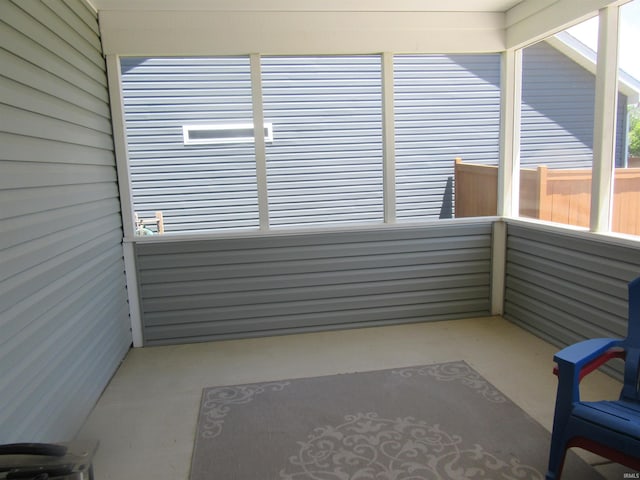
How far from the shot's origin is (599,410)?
1.76 metres

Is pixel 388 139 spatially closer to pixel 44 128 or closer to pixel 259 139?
pixel 259 139

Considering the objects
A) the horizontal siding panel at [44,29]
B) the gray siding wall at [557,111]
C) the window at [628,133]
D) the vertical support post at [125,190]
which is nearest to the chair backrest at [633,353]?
the window at [628,133]

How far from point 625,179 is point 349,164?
254 cm

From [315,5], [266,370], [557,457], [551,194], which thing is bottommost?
[266,370]

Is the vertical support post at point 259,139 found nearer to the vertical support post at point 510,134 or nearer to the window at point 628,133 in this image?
the vertical support post at point 510,134

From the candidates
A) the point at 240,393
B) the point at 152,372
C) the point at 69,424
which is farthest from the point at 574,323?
the point at 69,424

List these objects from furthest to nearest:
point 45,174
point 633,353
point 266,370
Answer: point 266,370, point 45,174, point 633,353

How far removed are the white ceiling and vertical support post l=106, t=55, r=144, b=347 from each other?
40 cm

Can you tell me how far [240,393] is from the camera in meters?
2.79

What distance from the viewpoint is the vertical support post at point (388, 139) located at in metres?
3.61

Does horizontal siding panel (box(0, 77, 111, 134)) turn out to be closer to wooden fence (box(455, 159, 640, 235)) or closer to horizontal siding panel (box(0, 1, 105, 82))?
horizontal siding panel (box(0, 1, 105, 82))

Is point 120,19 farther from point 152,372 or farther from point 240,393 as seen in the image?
point 240,393

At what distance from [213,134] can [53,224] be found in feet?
6.78

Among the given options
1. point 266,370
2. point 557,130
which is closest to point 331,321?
point 266,370
